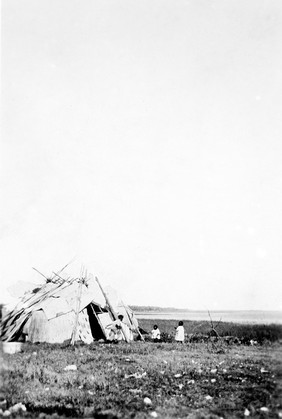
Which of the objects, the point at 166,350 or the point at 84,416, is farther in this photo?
the point at 166,350

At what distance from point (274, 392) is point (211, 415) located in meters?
1.74

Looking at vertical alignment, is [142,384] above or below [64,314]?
below

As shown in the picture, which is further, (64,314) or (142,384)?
(64,314)

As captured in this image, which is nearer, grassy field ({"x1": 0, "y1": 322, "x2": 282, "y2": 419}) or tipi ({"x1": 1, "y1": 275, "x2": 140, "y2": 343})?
grassy field ({"x1": 0, "y1": 322, "x2": 282, "y2": 419})

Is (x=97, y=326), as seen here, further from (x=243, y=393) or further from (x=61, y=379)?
(x=243, y=393)

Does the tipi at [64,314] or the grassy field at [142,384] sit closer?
the grassy field at [142,384]

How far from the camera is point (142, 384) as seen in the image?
7969 mm

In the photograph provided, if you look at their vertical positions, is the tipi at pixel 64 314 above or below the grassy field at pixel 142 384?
above

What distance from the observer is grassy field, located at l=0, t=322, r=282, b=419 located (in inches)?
246

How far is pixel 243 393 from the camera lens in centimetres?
718

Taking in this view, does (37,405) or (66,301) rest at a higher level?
(66,301)

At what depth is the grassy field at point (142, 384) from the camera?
6.24 m

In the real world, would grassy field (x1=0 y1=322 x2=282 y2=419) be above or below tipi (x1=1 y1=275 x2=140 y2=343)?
below

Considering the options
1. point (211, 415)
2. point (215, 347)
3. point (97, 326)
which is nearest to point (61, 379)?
point (211, 415)
